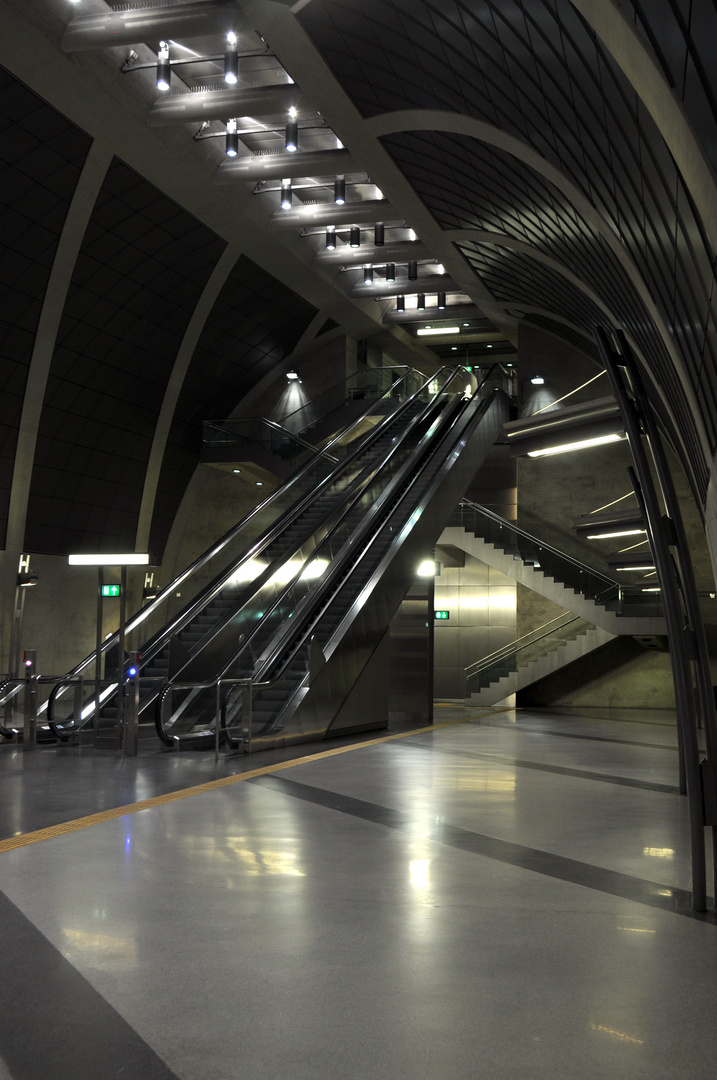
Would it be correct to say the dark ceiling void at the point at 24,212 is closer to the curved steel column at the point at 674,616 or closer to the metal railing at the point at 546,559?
the metal railing at the point at 546,559

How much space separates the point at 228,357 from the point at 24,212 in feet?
28.8

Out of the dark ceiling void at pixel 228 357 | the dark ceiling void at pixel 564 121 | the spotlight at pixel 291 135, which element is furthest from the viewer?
the dark ceiling void at pixel 228 357

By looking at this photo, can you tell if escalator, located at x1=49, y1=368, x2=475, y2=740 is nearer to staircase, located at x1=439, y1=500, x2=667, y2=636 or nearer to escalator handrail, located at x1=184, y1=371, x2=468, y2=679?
escalator handrail, located at x1=184, y1=371, x2=468, y2=679

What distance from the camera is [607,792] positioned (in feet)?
28.9

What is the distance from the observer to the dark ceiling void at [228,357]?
2391 cm

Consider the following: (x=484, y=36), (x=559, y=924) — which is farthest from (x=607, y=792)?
(x=484, y=36)

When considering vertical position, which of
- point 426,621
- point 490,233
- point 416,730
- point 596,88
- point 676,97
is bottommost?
point 416,730

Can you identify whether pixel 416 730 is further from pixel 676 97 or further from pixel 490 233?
pixel 676 97

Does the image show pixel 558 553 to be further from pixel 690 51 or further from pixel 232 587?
pixel 690 51

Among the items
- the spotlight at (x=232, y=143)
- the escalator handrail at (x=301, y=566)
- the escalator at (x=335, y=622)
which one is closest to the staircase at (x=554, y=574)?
the escalator at (x=335, y=622)

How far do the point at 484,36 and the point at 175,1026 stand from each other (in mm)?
9044

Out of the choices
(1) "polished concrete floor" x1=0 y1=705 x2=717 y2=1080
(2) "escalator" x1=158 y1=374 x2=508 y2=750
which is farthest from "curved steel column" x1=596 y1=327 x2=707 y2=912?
(2) "escalator" x1=158 y1=374 x2=508 y2=750

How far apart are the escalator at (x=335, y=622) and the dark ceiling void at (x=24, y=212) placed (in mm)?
7710

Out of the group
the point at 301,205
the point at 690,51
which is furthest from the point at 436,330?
the point at 690,51
